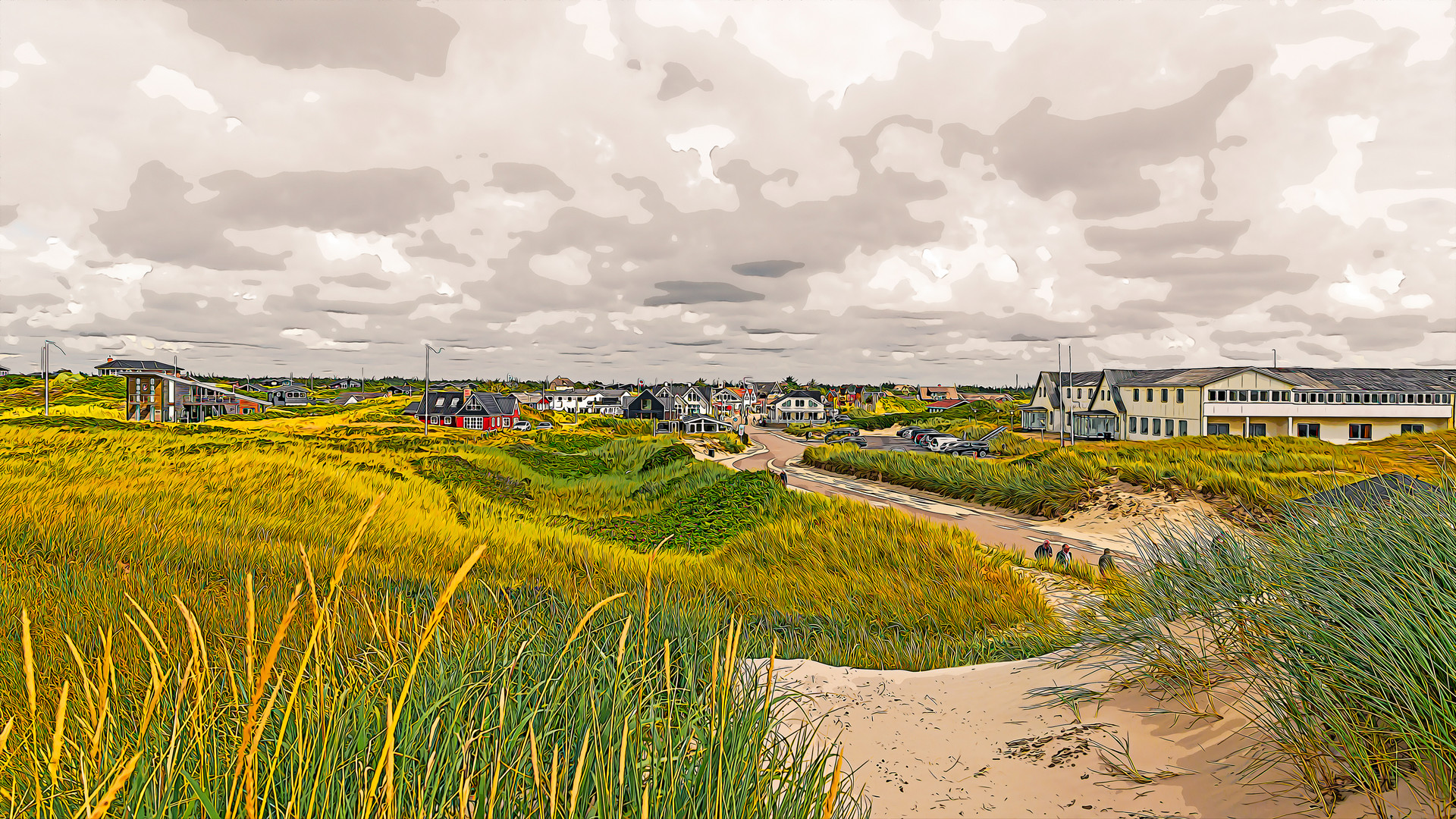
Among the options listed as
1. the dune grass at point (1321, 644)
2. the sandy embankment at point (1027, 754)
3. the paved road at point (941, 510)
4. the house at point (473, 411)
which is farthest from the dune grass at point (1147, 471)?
the house at point (473, 411)

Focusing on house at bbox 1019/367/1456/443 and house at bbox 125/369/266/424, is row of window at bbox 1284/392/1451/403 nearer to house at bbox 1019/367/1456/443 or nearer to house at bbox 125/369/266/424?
house at bbox 1019/367/1456/443

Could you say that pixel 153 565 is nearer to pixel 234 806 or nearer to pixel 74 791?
pixel 74 791

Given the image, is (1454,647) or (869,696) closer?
(1454,647)

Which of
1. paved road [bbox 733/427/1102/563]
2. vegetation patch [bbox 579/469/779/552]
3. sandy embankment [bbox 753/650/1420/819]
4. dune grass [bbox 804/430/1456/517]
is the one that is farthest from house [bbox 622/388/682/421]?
sandy embankment [bbox 753/650/1420/819]

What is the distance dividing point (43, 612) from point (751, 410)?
131902 mm

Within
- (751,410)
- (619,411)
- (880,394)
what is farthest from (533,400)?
(880,394)

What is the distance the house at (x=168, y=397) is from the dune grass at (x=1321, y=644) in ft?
194

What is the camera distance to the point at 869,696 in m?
5.32

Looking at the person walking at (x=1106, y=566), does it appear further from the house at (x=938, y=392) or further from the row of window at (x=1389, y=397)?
the house at (x=938, y=392)

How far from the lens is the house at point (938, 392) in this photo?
17175 cm

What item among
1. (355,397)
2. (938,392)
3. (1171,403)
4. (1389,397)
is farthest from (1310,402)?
(355,397)

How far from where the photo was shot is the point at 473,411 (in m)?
89.5

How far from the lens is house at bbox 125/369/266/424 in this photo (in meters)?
50.5

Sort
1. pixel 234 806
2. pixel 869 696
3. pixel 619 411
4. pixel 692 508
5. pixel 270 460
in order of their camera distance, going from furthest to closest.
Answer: pixel 619 411
pixel 692 508
pixel 270 460
pixel 869 696
pixel 234 806
